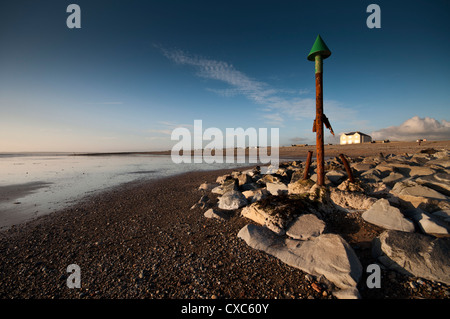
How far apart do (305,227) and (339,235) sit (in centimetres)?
112

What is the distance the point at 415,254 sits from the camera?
356cm

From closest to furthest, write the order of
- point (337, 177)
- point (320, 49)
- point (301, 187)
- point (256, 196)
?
1. point (320, 49)
2. point (301, 187)
3. point (256, 196)
4. point (337, 177)

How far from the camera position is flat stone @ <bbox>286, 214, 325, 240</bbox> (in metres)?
4.89

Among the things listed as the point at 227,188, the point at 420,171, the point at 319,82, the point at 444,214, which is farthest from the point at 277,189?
the point at 420,171

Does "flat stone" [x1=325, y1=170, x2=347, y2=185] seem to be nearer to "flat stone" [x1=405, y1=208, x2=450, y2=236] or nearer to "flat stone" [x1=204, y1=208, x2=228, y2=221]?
"flat stone" [x1=405, y1=208, x2=450, y2=236]

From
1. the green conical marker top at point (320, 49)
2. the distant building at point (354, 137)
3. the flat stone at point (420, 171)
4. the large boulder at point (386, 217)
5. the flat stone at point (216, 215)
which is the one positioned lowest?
the flat stone at point (216, 215)

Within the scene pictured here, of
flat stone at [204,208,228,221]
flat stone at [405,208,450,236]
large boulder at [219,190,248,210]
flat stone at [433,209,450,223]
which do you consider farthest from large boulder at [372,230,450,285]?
large boulder at [219,190,248,210]

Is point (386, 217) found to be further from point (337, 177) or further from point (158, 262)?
point (158, 262)

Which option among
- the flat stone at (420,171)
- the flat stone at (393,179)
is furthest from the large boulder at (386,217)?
the flat stone at (420,171)

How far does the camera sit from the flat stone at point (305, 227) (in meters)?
4.89

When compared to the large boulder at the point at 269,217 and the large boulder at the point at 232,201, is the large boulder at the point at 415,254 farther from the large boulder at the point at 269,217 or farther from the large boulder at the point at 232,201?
the large boulder at the point at 232,201

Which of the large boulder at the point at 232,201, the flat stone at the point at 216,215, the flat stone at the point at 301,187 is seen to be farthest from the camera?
the large boulder at the point at 232,201

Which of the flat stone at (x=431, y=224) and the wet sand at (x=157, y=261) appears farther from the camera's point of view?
the flat stone at (x=431, y=224)
